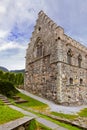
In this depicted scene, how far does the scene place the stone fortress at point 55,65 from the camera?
2686 centimetres

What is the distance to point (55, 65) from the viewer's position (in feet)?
89.5

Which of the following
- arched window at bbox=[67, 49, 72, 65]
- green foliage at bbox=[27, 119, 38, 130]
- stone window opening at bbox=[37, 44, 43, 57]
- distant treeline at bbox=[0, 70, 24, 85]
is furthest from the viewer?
distant treeline at bbox=[0, 70, 24, 85]

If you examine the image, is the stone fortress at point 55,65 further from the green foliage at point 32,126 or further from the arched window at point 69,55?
the green foliage at point 32,126

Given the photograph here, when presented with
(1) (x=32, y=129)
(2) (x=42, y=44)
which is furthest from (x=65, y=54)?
(1) (x=32, y=129)

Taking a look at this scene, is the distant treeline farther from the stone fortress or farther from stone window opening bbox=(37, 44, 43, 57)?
stone window opening bbox=(37, 44, 43, 57)

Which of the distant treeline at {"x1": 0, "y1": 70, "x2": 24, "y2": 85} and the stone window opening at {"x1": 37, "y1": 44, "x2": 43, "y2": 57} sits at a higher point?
the stone window opening at {"x1": 37, "y1": 44, "x2": 43, "y2": 57}

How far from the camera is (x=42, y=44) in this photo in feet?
103

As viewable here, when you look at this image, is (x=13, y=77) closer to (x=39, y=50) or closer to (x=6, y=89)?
(x=39, y=50)

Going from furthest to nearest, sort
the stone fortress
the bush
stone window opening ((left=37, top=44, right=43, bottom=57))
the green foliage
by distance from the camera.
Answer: stone window opening ((left=37, top=44, right=43, bottom=57))
the stone fortress
the bush
the green foliage

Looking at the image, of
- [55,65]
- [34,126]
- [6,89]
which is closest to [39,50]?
[55,65]

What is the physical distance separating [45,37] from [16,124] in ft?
81.5

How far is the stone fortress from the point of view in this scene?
2686cm

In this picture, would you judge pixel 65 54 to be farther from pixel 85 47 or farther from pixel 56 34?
pixel 85 47

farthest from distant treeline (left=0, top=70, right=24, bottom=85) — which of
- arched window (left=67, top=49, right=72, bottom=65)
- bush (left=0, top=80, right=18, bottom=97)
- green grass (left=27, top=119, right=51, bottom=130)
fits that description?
green grass (left=27, top=119, right=51, bottom=130)
